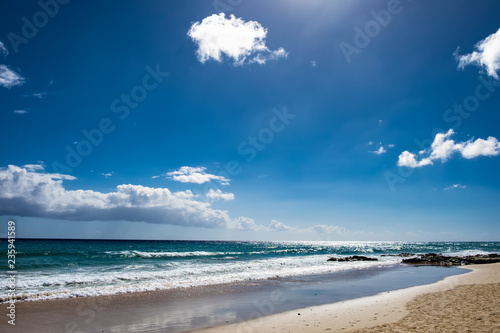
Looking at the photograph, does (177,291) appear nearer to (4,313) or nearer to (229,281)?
(229,281)

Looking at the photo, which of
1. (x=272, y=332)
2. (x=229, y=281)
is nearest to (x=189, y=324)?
(x=272, y=332)

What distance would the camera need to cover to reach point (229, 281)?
21094 millimetres

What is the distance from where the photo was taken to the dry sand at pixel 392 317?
8524 millimetres

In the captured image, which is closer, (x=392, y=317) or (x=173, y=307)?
(x=392, y=317)

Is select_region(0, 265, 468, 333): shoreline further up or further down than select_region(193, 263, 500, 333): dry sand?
further down

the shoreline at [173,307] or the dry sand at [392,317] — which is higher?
the dry sand at [392,317]

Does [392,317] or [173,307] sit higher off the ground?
[392,317]

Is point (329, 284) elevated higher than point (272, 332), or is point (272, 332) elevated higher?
point (272, 332)

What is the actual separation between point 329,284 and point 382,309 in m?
8.57

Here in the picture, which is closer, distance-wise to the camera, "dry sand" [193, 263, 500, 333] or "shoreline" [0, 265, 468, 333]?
"dry sand" [193, 263, 500, 333]

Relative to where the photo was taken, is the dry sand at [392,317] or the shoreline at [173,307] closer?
the dry sand at [392,317]

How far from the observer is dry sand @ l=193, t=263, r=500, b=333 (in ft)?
28.0

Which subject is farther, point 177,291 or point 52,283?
point 52,283

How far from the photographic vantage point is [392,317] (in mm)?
9953
